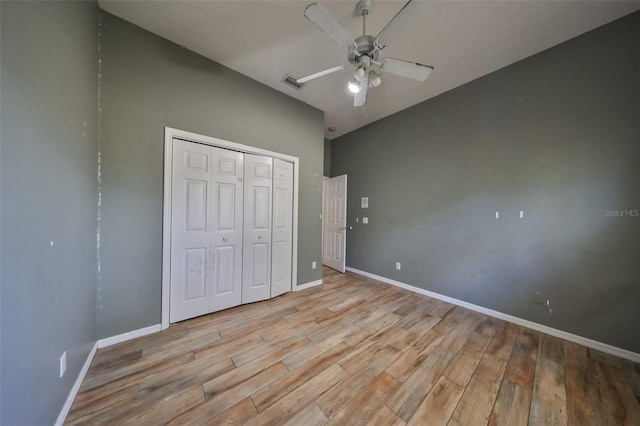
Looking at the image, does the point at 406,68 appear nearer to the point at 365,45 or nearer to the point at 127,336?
the point at 365,45

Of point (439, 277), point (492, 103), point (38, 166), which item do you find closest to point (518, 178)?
point (492, 103)

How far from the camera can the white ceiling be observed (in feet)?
5.83

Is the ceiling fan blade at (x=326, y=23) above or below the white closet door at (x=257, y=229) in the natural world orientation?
above

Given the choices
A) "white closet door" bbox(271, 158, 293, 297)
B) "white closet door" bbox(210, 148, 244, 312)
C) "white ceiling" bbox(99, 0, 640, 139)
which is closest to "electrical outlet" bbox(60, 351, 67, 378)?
"white closet door" bbox(210, 148, 244, 312)

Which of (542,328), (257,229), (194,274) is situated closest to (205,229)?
(194,274)

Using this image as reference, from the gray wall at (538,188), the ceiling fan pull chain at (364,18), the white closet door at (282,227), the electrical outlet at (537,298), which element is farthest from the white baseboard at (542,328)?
the ceiling fan pull chain at (364,18)

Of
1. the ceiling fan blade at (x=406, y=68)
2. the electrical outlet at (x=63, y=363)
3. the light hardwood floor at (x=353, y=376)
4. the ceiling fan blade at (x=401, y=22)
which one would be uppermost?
the ceiling fan blade at (x=401, y=22)

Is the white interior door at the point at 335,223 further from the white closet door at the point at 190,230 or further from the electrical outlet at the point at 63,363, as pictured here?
the electrical outlet at the point at 63,363

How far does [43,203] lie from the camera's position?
1071 millimetres

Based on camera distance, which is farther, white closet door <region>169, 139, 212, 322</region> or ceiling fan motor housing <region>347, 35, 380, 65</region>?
white closet door <region>169, 139, 212, 322</region>

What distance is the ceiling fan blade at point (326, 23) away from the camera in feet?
4.24

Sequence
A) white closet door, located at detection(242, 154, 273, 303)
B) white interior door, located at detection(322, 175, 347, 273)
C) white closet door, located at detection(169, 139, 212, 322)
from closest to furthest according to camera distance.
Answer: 1. white closet door, located at detection(169, 139, 212, 322)
2. white closet door, located at detection(242, 154, 273, 303)
3. white interior door, located at detection(322, 175, 347, 273)

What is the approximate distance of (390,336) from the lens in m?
2.11

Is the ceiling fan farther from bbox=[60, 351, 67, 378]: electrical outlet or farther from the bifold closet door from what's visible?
bbox=[60, 351, 67, 378]: electrical outlet
